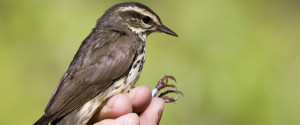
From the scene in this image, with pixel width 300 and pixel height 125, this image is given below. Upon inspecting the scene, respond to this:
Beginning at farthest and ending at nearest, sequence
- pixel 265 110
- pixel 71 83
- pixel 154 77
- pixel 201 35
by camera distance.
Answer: pixel 201 35 → pixel 154 77 → pixel 265 110 → pixel 71 83

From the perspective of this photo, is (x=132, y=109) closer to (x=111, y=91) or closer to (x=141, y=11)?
(x=111, y=91)

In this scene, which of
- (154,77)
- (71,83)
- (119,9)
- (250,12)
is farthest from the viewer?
(250,12)

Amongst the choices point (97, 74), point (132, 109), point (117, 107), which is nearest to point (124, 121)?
point (117, 107)

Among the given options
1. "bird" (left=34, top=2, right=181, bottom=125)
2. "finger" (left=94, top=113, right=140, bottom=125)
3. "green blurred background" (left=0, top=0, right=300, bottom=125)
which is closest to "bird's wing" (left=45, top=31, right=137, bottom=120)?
"bird" (left=34, top=2, right=181, bottom=125)

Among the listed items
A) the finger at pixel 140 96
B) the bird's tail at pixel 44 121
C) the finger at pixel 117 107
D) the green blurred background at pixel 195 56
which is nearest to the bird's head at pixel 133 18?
the finger at pixel 140 96

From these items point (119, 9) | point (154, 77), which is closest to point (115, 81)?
point (119, 9)

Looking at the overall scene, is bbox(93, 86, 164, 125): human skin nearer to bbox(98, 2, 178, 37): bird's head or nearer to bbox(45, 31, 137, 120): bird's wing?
bbox(45, 31, 137, 120): bird's wing

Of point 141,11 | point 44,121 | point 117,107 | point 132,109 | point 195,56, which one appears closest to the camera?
point 44,121

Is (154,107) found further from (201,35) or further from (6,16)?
(6,16)
